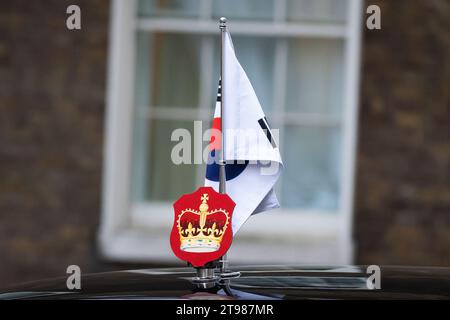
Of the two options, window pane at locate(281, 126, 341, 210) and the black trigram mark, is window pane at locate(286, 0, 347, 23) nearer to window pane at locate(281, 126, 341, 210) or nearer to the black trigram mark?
window pane at locate(281, 126, 341, 210)

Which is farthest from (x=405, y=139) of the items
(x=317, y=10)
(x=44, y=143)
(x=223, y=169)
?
(x=223, y=169)

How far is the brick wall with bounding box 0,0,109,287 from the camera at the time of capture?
606 cm

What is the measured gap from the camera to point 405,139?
598cm

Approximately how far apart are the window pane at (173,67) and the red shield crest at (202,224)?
3953 millimetres

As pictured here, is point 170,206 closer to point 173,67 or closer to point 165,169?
point 165,169

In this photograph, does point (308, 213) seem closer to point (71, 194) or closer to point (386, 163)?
point (386, 163)

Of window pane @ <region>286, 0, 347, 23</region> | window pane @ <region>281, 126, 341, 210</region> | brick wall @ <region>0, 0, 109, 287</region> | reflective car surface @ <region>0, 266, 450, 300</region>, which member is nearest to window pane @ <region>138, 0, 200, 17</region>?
brick wall @ <region>0, 0, 109, 287</region>

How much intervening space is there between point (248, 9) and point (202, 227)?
13.3 ft

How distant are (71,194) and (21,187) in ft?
1.10

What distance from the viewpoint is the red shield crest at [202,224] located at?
7.93 feet

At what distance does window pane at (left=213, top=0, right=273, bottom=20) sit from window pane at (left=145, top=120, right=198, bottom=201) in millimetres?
804

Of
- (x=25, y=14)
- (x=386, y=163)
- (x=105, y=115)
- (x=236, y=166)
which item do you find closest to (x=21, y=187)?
(x=105, y=115)

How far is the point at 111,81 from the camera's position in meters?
6.04

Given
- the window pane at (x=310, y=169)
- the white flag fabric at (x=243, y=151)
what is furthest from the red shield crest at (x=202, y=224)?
the window pane at (x=310, y=169)
